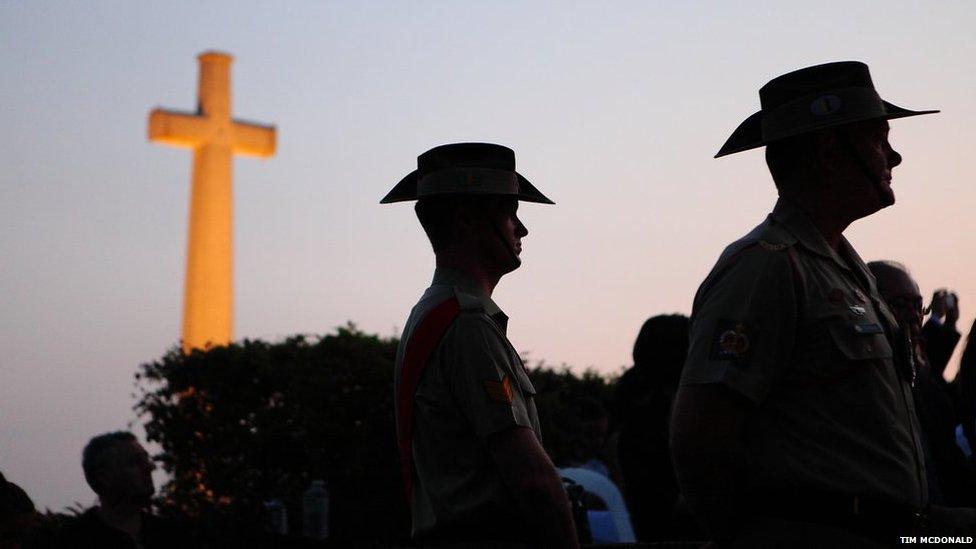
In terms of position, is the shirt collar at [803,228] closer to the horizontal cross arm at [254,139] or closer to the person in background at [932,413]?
the person in background at [932,413]

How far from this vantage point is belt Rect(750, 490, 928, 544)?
3617mm

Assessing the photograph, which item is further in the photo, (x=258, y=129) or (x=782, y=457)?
(x=258, y=129)

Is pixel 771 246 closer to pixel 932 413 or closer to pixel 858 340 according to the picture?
pixel 858 340

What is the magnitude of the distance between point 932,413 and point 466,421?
2480mm

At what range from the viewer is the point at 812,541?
3.61m

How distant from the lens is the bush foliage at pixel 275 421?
18.5 meters

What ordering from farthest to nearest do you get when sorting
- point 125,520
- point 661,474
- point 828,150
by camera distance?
point 125,520, point 661,474, point 828,150

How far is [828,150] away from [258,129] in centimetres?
2478

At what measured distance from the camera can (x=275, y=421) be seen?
1873 cm

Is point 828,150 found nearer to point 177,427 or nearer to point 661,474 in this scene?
point 661,474

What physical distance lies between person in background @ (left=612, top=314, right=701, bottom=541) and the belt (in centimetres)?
299

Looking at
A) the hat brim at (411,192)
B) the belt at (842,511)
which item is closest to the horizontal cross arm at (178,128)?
the hat brim at (411,192)

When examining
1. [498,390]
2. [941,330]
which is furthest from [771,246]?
[941,330]

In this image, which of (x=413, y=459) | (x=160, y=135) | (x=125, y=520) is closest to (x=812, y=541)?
(x=413, y=459)
